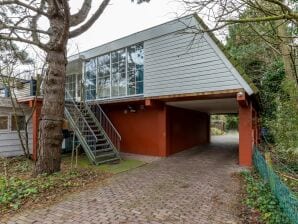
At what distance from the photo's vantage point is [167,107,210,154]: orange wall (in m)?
11.6

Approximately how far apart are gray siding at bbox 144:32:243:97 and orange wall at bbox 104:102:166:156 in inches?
58.2

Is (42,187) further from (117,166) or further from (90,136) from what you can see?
(90,136)

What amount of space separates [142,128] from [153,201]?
21.7ft

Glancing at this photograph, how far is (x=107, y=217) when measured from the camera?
441cm

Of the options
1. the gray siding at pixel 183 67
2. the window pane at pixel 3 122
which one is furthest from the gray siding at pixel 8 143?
the gray siding at pixel 183 67

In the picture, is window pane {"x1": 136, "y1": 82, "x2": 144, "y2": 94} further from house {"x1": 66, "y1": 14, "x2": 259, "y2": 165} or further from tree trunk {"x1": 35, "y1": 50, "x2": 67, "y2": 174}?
tree trunk {"x1": 35, "y1": 50, "x2": 67, "y2": 174}

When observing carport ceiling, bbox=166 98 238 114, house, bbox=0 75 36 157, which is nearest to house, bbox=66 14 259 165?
carport ceiling, bbox=166 98 238 114

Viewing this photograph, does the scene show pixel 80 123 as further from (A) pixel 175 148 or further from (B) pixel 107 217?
(B) pixel 107 217

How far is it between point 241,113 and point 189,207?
17.1 ft

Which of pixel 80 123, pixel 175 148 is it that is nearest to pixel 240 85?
pixel 175 148

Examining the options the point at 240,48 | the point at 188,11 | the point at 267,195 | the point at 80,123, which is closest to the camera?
the point at 188,11

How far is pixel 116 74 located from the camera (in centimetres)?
1158

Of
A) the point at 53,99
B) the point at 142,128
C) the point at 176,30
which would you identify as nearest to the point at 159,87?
the point at 176,30

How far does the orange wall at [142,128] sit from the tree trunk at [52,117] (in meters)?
4.57
